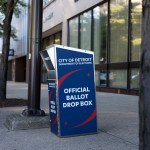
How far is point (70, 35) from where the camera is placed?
82.8 feet

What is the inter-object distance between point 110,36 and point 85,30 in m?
3.82

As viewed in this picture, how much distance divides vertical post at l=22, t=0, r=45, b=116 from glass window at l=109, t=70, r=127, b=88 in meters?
9.73

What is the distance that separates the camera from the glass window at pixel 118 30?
57.1 feet

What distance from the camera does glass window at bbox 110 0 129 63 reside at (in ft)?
57.1

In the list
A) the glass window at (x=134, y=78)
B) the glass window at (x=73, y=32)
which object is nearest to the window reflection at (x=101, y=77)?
the glass window at (x=134, y=78)

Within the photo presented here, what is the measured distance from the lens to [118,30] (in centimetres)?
1800

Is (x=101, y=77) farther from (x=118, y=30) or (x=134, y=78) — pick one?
(x=134, y=78)

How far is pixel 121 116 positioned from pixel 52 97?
3018 mm

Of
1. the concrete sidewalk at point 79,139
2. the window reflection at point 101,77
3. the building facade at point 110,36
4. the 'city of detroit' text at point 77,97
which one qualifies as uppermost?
the building facade at point 110,36

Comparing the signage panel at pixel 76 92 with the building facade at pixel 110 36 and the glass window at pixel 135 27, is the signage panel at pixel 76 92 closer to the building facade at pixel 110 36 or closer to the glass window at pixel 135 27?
the building facade at pixel 110 36

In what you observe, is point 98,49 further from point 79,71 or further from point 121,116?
point 79,71

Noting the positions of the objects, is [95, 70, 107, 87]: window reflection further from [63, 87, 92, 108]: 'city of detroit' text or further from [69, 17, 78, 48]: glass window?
[63, 87, 92, 108]: 'city of detroit' text

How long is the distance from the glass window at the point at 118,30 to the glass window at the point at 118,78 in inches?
23.0

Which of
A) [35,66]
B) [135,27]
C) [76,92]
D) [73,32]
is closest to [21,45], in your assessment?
[73,32]
